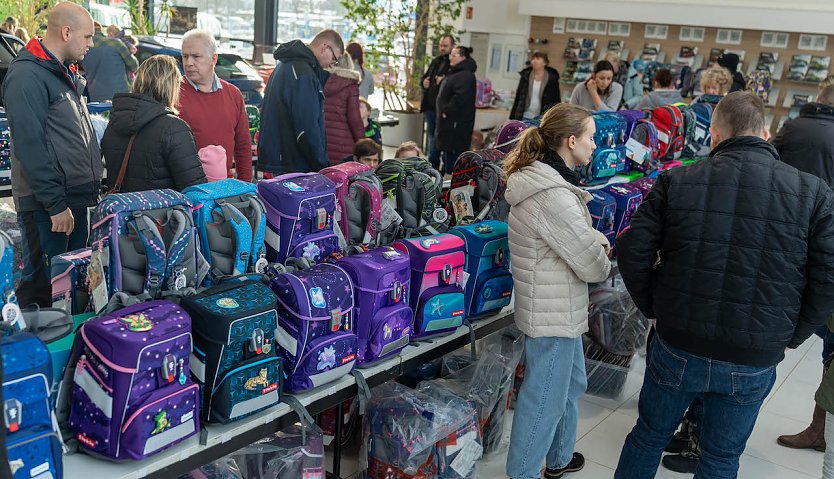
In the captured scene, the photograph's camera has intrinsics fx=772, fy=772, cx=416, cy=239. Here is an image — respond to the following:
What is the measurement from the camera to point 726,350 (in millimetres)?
2555

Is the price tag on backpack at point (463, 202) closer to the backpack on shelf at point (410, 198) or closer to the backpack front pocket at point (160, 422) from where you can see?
the backpack on shelf at point (410, 198)

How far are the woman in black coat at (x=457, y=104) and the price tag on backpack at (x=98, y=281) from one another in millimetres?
5816

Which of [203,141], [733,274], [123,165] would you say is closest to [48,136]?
[123,165]

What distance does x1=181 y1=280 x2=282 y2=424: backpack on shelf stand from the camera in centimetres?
216

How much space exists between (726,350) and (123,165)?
2.33 meters

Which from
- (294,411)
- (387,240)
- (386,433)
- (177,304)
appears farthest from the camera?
(387,240)

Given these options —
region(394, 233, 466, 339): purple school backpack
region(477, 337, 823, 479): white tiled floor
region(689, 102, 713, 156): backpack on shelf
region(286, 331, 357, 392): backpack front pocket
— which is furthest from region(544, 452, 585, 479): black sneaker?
region(689, 102, 713, 156): backpack on shelf

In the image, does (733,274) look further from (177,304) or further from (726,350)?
(177,304)

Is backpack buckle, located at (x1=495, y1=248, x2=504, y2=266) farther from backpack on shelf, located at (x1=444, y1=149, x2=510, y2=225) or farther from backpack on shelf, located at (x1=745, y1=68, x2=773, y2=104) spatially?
backpack on shelf, located at (x1=745, y1=68, x2=773, y2=104)

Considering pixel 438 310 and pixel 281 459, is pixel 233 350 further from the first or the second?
pixel 438 310

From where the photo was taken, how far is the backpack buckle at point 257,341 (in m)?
2.23

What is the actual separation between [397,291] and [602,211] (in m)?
1.70

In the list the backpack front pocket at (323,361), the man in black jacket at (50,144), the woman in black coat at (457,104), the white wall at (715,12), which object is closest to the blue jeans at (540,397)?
the backpack front pocket at (323,361)

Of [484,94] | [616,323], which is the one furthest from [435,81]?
[616,323]
